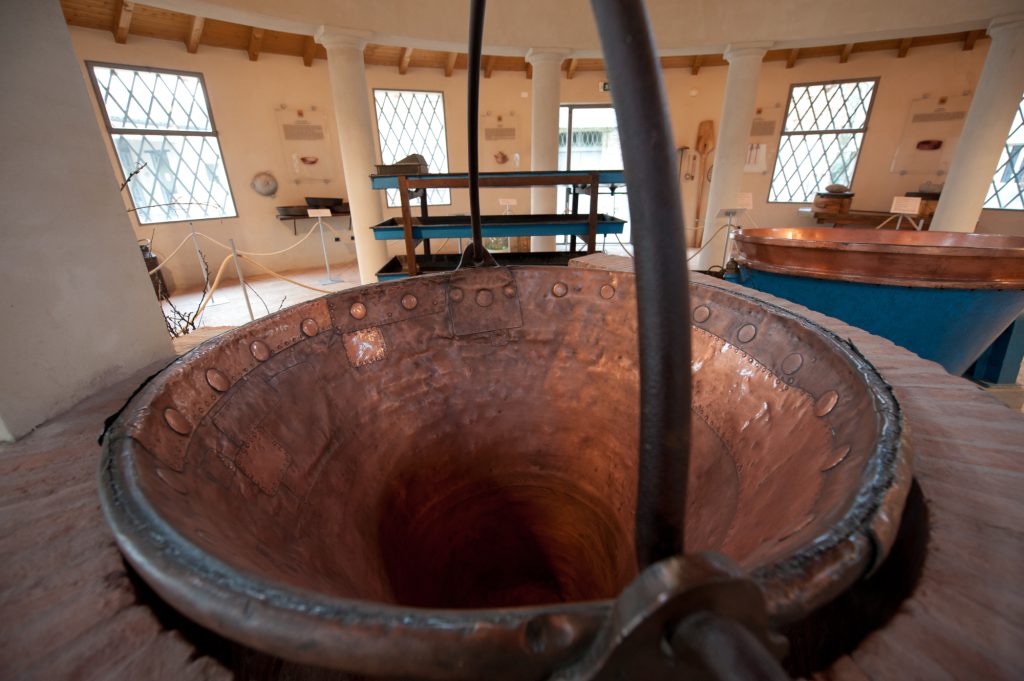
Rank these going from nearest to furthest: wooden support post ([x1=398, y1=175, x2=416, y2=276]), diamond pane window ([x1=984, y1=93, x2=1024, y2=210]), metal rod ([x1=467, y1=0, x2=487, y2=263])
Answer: metal rod ([x1=467, y1=0, x2=487, y2=263]) < wooden support post ([x1=398, y1=175, x2=416, y2=276]) < diamond pane window ([x1=984, y1=93, x2=1024, y2=210])

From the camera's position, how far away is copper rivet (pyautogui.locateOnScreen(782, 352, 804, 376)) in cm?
98

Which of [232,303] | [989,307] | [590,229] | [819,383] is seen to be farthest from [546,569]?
[232,303]

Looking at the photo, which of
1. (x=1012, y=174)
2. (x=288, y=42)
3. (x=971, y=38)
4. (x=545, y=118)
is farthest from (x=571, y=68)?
(x=1012, y=174)

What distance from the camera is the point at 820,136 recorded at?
9133 mm

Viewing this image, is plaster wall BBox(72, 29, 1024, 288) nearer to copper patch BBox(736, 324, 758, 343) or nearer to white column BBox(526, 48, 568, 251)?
white column BBox(526, 48, 568, 251)

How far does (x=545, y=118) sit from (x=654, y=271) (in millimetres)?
6376

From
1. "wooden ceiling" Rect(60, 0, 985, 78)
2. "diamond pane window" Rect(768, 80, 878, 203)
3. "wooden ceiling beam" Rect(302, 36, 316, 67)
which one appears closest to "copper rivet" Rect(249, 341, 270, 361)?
"wooden ceiling" Rect(60, 0, 985, 78)

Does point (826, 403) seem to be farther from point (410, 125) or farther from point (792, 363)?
point (410, 125)

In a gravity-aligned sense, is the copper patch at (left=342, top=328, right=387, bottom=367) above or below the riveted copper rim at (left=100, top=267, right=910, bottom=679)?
below

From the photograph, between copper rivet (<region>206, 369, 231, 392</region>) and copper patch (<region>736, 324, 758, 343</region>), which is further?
copper patch (<region>736, 324, 758, 343</region>)

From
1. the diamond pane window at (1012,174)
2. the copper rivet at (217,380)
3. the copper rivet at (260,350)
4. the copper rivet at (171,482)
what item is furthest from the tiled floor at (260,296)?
the diamond pane window at (1012,174)

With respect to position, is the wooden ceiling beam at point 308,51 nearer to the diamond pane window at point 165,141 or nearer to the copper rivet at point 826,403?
the diamond pane window at point 165,141

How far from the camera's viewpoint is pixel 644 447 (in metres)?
0.44

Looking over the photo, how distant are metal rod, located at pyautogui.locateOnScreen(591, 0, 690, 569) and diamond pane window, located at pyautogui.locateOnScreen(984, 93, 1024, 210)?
1137 centimetres
